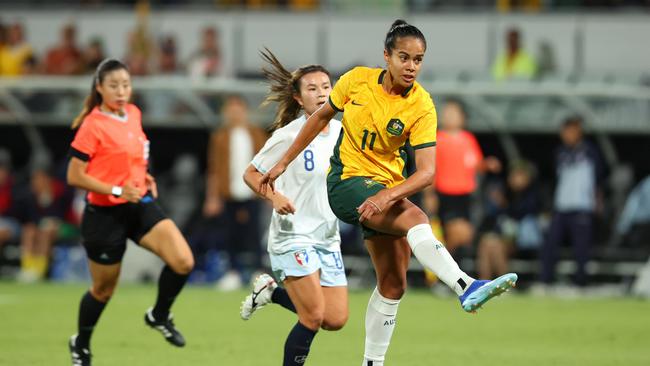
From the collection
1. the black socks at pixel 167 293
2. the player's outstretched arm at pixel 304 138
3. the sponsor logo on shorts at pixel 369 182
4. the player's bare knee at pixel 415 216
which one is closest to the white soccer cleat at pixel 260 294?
the black socks at pixel 167 293

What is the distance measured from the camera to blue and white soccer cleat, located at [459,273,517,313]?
261 inches

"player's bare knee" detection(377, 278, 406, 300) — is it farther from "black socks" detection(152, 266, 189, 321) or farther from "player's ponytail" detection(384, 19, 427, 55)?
"black socks" detection(152, 266, 189, 321)

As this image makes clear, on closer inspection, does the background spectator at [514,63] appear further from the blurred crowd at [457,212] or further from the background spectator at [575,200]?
the background spectator at [575,200]

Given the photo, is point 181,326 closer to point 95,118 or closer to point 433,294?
point 95,118

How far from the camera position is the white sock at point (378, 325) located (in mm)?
7738

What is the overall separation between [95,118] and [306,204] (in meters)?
1.83

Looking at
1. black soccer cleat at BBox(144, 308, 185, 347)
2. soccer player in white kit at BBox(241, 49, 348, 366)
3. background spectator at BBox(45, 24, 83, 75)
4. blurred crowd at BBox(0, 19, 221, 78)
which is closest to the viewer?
soccer player in white kit at BBox(241, 49, 348, 366)

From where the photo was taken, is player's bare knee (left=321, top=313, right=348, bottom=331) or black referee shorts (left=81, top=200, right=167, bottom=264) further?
black referee shorts (left=81, top=200, right=167, bottom=264)

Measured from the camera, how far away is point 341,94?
24.2 feet

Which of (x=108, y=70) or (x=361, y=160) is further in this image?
(x=108, y=70)

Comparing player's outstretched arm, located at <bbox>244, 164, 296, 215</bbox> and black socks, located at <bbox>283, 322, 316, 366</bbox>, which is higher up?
player's outstretched arm, located at <bbox>244, 164, 296, 215</bbox>

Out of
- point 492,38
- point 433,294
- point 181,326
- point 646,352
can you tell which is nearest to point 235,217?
point 433,294

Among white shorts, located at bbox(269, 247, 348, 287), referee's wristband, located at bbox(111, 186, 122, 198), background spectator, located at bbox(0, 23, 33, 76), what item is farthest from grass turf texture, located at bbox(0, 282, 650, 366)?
background spectator, located at bbox(0, 23, 33, 76)

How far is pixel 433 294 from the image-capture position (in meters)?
15.9
